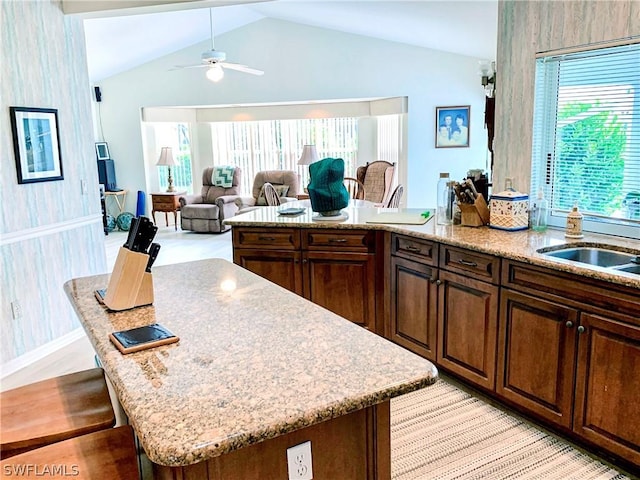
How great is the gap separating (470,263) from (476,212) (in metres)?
0.52

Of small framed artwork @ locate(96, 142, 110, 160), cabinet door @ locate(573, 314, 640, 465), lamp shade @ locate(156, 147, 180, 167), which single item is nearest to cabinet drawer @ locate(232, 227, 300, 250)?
cabinet door @ locate(573, 314, 640, 465)

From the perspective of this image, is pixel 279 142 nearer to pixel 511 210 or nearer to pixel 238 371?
pixel 511 210

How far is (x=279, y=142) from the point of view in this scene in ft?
32.2

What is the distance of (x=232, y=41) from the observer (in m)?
8.56

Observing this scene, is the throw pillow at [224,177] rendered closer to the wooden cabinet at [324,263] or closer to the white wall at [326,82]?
the white wall at [326,82]

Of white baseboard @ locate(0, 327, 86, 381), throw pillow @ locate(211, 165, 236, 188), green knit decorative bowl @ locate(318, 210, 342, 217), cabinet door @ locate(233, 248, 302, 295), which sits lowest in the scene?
white baseboard @ locate(0, 327, 86, 381)

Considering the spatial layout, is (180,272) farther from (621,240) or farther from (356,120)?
(356,120)

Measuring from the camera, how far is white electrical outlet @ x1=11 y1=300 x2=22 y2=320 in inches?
132

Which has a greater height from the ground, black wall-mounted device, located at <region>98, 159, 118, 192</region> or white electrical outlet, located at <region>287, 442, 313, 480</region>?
black wall-mounted device, located at <region>98, 159, 118, 192</region>

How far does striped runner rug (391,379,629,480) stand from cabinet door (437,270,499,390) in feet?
0.66

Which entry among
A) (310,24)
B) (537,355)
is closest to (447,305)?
(537,355)

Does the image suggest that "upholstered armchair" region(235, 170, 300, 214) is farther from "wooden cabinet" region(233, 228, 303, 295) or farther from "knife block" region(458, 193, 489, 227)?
"knife block" region(458, 193, 489, 227)

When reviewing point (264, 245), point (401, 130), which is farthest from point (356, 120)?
point (264, 245)

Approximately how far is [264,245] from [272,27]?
6054 mm
